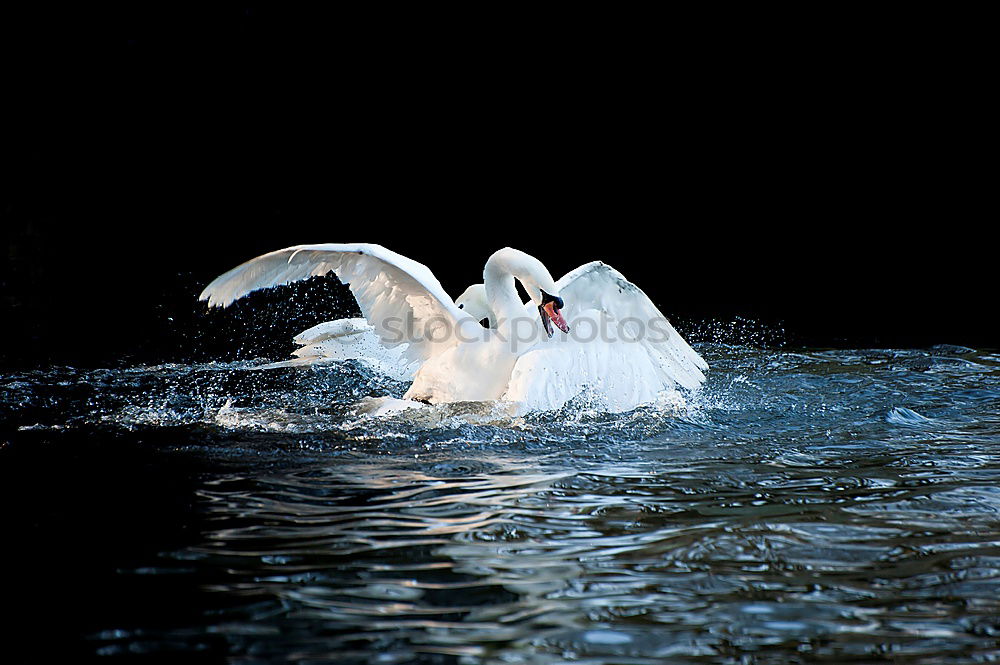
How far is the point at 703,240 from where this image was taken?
1288cm

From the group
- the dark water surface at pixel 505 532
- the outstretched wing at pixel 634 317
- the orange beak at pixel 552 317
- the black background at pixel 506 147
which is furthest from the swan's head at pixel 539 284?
the black background at pixel 506 147

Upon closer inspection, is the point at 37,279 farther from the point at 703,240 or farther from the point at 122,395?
the point at 703,240

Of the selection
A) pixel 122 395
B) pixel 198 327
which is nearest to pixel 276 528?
Answer: pixel 122 395

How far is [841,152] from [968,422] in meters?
9.63

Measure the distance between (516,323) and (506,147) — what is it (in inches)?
373

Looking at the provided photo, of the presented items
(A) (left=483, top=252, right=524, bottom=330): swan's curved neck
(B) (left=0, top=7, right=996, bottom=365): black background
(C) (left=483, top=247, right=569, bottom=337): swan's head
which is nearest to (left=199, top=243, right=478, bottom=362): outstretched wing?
(A) (left=483, top=252, right=524, bottom=330): swan's curved neck

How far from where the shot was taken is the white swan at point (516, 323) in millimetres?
4855

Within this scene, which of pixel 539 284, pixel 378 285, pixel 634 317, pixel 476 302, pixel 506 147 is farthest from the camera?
pixel 506 147

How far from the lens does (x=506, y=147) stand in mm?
14234

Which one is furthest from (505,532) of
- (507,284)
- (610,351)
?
(507,284)

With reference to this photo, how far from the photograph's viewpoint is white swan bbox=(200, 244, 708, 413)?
15.9 feet

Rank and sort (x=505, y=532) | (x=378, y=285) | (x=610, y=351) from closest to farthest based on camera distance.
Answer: (x=505, y=532) → (x=610, y=351) → (x=378, y=285)

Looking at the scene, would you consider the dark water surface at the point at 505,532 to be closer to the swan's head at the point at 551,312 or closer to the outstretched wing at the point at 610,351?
the outstretched wing at the point at 610,351

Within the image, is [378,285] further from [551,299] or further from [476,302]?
[551,299]
